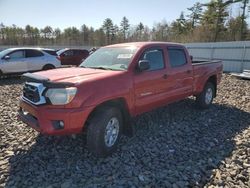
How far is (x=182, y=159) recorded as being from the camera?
4375 mm

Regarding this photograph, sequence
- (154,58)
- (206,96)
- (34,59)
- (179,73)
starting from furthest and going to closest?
(34,59), (206,96), (179,73), (154,58)

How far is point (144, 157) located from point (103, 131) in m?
0.87

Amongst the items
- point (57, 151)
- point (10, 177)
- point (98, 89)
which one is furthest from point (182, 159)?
point (10, 177)

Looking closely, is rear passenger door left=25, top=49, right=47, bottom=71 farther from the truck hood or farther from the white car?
the truck hood

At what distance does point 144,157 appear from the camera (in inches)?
173

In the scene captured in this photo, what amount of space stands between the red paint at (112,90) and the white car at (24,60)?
28.9ft

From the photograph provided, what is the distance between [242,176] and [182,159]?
937 millimetres

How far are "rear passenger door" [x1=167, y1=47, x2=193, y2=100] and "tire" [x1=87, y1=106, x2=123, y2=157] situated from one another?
1884 mm

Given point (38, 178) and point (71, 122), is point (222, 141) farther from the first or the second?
point (38, 178)

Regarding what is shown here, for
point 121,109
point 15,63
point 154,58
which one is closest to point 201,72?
point 154,58

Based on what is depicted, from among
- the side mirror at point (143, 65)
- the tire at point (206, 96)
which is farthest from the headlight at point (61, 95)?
the tire at point (206, 96)

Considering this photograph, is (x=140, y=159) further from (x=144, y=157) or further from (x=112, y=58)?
(x=112, y=58)

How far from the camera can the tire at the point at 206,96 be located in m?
7.31

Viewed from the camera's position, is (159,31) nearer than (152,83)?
No
